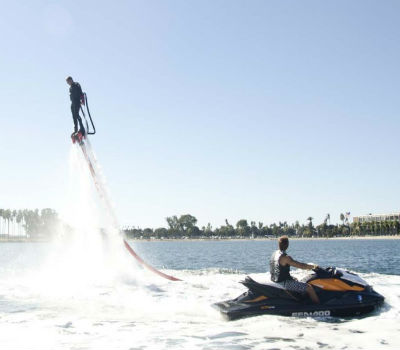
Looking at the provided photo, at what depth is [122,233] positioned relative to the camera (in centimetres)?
2002

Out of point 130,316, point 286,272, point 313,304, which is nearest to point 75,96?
point 130,316

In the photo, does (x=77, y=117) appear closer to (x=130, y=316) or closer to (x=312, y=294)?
(x=130, y=316)

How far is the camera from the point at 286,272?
444 inches

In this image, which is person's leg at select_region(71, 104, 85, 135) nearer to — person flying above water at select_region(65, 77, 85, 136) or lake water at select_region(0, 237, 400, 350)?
person flying above water at select_region(65, 77, 85, 136)

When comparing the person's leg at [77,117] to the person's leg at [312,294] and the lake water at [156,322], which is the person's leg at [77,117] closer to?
the lake water at [156,322]

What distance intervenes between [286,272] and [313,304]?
3.34 ft

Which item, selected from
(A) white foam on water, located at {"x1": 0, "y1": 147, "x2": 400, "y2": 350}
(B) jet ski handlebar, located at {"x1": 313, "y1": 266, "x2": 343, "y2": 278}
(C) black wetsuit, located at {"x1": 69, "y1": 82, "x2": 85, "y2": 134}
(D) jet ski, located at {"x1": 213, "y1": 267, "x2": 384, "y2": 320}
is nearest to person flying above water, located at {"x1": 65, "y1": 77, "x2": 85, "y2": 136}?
(C) black wetsuit, located at {"x1": 69, "y1": 82, "x2": 85, "y2": 134}

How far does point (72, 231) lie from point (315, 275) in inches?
506

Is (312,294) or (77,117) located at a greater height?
(77,117)

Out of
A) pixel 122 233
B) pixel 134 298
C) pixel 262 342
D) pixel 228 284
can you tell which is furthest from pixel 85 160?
pixel 262 342

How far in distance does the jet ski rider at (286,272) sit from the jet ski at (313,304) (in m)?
0.12

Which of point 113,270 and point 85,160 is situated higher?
point 85,160

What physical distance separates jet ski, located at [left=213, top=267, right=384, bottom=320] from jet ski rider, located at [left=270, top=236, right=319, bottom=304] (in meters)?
0.12

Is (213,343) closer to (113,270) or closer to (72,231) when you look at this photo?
(113,270)
